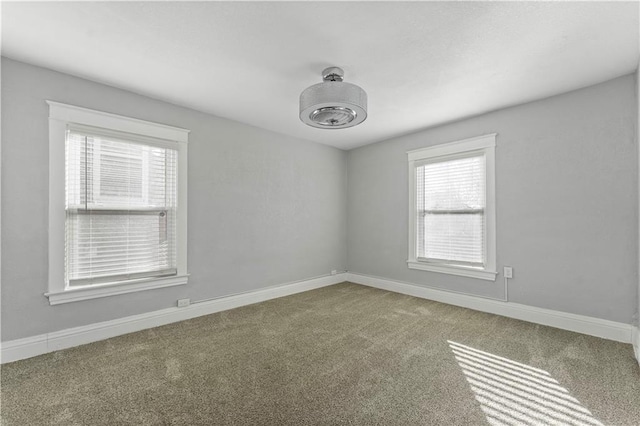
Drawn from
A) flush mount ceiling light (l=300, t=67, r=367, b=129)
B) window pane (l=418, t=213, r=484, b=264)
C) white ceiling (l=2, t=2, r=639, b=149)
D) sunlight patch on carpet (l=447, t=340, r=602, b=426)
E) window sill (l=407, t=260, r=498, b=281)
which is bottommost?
sunlight patch on carpet (l=447, t=340, r=602, b=426)

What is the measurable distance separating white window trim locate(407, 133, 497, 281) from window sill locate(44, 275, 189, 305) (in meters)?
3.14

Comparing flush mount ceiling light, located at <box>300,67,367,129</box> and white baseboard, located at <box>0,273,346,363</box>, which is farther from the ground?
flush mount ceiling light, located at <box>300,67,367,129</box>

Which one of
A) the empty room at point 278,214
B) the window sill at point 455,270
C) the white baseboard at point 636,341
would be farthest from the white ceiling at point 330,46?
the white baseboard at point 636,341

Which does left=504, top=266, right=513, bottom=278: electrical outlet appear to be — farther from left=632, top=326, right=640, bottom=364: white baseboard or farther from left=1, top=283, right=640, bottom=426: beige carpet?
left=632, top=326, right=640, bottom=364: white baseboard

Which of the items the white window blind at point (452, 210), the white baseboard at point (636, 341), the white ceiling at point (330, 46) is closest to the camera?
the white ceiling at point (330, 46)

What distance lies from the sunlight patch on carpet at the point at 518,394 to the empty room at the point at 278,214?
1cm

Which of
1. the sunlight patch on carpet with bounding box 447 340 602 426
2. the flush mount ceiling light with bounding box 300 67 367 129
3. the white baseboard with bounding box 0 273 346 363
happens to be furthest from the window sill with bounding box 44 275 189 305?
the sunlight patch on carpet with bounding box 447 340 602 426

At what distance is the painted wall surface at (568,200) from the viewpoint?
257 cm

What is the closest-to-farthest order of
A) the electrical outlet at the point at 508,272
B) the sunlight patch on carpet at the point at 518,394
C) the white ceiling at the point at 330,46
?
1. the sunlight patch on carpet at the point at 518,394
2. the white ceiling at the point at 330,46
3. the electrical outlet at the point at 508,272

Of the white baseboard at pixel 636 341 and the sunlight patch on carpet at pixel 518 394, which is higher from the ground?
the white baseboard at pixel 636 341

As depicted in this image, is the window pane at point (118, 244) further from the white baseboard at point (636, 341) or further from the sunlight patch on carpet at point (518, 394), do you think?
the white baseboard at point (636, 341)

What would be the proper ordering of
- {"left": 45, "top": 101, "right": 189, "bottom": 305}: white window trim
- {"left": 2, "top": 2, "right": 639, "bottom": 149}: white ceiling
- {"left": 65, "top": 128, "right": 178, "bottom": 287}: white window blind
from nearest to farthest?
{"left": 2, "top": 2, "right": 639, "bottom": 149}: white ceiling → {"left": 45, "top": 101, "right": 189, "bottom": 305}: white window trim → {"left": 65, "top": 128, "right": 178, "bottom": 287}: white window blind

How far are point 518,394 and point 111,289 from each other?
11.3 feet

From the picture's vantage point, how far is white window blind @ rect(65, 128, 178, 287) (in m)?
2.54
